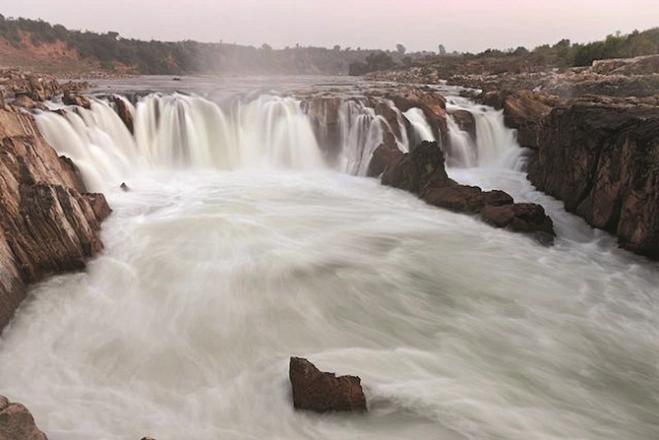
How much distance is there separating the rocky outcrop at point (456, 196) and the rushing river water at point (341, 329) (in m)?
0.40

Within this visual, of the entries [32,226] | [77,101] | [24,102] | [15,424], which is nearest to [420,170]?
[32,226]

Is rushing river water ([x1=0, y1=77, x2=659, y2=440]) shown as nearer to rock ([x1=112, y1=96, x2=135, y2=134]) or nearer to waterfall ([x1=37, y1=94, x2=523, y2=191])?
waterfall ([x1=37, y1=94, x2=523, y2=191])

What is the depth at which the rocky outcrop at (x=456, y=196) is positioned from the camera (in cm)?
1067

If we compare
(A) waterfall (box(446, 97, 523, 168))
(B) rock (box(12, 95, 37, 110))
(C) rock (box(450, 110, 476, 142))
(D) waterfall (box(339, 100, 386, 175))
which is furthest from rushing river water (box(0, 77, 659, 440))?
(C) rock (box(450, 110, 476, 142))

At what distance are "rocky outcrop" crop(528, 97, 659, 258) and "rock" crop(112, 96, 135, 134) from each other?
13.3 m

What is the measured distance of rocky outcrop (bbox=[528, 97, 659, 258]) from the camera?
364 inches

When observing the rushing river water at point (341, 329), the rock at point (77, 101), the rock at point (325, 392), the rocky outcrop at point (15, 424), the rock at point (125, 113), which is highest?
the rock at point (77, 101)

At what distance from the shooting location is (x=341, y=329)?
698 centimetres

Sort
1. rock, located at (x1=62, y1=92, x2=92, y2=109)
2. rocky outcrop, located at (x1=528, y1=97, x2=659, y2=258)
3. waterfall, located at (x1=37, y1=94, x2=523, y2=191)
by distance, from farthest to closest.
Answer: waterfall, located at (x1=37, y1=94, x2=523, y2=191) → rock, located at (x1=62, y1=92, x2=92, y2=109) → rocky outcrop, located at (x1=528, y1=97, x2=659, y2=258)

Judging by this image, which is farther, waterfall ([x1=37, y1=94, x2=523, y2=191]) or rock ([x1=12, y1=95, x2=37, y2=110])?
waterfall ([x1=37, y1=94, x2=523, y2=191])

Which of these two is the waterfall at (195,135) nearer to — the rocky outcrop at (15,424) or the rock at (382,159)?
the rock at (382,159)

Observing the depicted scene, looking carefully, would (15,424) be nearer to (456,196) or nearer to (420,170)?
(456,196)

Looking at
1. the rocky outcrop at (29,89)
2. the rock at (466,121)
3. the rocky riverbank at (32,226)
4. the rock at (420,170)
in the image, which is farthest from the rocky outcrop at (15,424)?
the rock at (466,121)

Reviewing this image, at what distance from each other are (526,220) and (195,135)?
1178 cm
